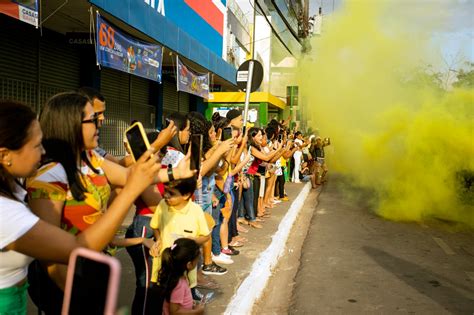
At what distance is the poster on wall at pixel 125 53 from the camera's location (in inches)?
269

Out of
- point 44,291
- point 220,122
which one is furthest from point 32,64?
point 44,291

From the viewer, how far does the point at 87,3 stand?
659cm

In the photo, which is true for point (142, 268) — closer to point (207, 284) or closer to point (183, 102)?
point (207, 284)

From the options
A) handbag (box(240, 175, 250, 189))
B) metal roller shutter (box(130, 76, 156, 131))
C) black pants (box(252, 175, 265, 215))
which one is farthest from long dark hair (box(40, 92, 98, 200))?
metal roller shutter (box(130, 76, 156, 131))

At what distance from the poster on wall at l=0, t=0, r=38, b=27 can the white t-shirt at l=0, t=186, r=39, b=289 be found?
3785mm

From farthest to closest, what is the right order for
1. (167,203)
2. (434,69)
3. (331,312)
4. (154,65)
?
1. (434,69)
2. (154,65)
3. (331,312)
4. (167,203)

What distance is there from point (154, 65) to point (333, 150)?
A: 11.4 metres

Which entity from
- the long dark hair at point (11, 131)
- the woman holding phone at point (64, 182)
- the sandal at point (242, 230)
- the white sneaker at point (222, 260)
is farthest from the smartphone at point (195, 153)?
the sandal at point (242, 230)

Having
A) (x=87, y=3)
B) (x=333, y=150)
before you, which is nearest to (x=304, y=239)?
(x=87, y=3)

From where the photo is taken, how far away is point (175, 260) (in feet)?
9.14

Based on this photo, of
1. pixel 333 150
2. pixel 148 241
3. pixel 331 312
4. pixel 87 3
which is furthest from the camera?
pixel 333 150

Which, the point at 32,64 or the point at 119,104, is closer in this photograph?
the point at 32,64

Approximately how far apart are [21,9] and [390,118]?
768cm

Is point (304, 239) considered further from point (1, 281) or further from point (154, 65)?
point (1, 281)
